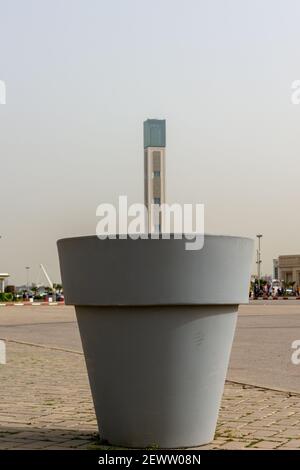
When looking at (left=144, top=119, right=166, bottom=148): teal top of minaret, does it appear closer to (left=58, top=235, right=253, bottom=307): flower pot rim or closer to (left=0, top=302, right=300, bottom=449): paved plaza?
(left=58, top=235, right=253, bottom=307): flower pot rim

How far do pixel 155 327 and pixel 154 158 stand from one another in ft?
7.24

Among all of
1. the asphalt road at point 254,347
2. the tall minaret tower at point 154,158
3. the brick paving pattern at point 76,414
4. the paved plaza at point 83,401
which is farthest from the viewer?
the asphalt road at point 254,347

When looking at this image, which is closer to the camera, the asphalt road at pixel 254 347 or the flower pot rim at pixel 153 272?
the flower pot rim at pixel 153 272

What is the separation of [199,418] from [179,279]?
979 millimetres

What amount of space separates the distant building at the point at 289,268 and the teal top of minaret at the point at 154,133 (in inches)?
5128

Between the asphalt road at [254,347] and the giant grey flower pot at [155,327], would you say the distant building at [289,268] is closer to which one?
the asphalt road at [254,347]

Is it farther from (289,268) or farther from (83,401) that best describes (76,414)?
(289,268)

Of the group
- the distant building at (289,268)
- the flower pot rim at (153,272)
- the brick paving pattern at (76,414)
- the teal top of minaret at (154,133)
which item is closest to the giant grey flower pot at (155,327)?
the flower pot rim at (153,272)

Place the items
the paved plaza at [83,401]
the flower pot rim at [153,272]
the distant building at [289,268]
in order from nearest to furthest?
1. the flower pot rim at [153,272]
2. the paved plaza at [83,401]
3. the distant building at [289,268]

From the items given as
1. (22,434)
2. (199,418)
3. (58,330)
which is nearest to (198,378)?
(199,418)

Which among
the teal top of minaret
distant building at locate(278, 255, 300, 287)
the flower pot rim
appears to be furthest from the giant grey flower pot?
distant building at locate(278, 255, 300, 287)

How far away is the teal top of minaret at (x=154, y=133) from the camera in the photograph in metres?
6.62

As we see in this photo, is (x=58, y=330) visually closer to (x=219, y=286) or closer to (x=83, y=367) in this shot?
(x=83, y=367)

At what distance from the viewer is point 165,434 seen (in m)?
5.11
